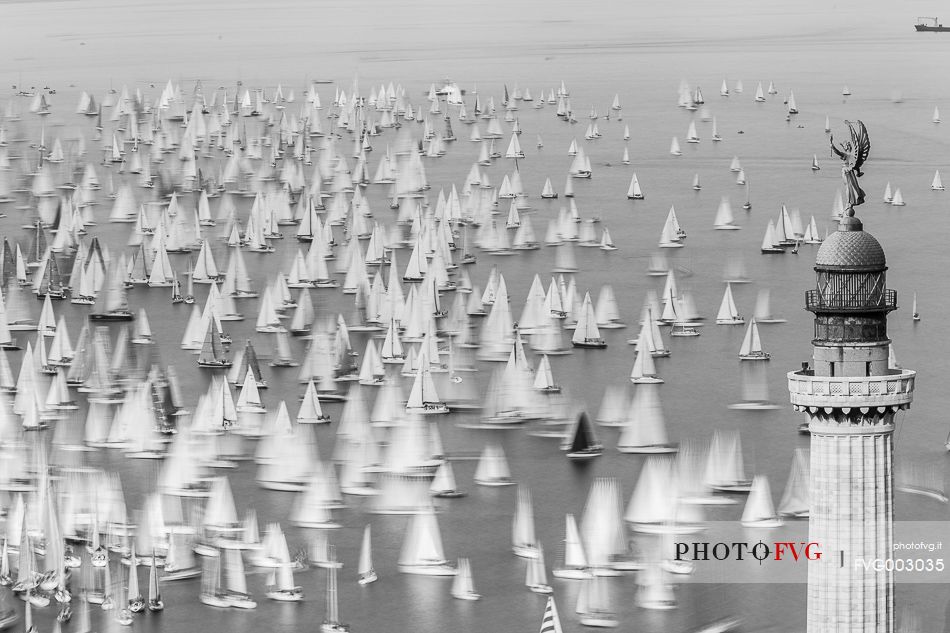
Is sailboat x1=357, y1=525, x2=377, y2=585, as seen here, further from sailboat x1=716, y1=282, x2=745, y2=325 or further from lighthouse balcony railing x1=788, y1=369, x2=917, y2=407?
sailboat x1=716, y1=282, x2=745, y2=325

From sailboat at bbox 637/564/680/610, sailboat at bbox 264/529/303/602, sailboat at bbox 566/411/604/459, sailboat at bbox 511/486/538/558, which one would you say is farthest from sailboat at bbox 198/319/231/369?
sailboat at bbox 637/564/680/610

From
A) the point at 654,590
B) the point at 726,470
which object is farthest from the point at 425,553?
the point at 726,470

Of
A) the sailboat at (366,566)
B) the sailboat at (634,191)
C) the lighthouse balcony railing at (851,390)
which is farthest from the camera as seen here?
the sailboat at (634,191)

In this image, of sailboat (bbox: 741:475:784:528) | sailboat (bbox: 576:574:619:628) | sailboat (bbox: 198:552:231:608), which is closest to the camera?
sailboat (bbox: 576:574:619:628)

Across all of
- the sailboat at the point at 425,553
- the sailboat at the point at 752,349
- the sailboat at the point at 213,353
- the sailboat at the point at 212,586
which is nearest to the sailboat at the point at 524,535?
the sailboat at the point at 425,553

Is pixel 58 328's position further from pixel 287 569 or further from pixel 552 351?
pixel 287 569

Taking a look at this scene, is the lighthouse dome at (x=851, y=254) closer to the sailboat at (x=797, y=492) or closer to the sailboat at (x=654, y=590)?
the sailboat at (x=654, y=590)

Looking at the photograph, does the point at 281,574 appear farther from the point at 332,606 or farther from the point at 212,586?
the point at 332,606
